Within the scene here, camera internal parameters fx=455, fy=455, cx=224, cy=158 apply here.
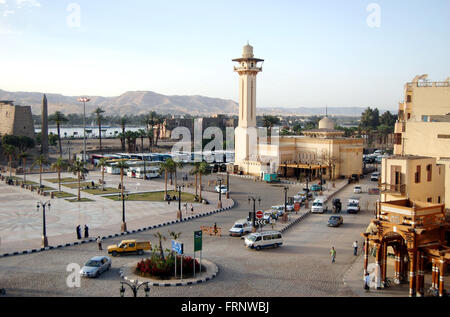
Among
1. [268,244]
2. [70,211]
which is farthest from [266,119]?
[268,244]

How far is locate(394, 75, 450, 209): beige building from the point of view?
35.9m

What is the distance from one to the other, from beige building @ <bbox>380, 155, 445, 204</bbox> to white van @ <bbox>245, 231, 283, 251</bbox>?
7.38 meters

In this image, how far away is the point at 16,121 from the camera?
87562 millimetres

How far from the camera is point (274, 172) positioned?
6725 cm

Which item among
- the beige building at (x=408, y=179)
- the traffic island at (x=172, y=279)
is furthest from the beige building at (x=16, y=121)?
the beige building at (x=408, y=179)

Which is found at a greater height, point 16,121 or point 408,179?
point 16,121

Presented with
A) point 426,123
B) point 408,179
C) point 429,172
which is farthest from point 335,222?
point 426,123

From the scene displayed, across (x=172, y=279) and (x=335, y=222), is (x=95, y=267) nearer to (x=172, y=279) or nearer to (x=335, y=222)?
(x=172, y=279)

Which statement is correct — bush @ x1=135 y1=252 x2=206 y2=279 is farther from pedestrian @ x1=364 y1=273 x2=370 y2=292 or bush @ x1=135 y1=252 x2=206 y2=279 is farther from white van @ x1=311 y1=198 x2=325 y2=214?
white van @ x1=311 y1=198 x2=325 y2=214

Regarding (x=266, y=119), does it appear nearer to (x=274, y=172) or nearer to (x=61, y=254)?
(x=274, y=172)

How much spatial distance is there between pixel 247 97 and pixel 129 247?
48241mm

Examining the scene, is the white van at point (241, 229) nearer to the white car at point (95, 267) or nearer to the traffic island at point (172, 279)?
the traffic island at point (172, 279)

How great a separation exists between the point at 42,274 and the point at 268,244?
13.7 meters

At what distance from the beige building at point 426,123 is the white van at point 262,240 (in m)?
11.5
